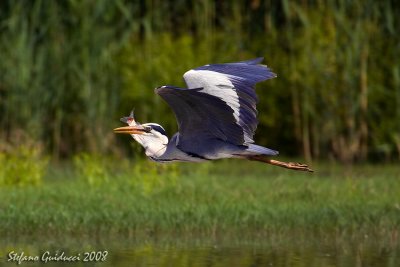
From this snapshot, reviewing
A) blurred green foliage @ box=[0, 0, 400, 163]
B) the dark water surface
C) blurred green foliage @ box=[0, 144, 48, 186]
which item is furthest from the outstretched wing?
blurred green foliage @ box=[0, 0, 400, 163]

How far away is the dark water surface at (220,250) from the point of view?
8.75 m

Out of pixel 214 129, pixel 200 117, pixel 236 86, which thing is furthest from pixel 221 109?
pixel 236 86

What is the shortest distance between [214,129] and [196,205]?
2.49 m

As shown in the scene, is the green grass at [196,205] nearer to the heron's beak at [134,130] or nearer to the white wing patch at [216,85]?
the heron's beak at [134,130]

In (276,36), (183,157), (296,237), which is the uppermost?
(276,36)

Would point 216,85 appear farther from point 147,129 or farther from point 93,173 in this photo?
point 93,173

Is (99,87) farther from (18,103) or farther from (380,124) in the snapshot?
(380,124)

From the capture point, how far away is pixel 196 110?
25.9 feet

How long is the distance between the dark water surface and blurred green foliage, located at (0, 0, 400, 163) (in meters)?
5.01

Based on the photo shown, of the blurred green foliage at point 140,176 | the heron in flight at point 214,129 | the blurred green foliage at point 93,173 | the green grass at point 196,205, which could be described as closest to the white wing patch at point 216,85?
the heron in flight at point 214,129

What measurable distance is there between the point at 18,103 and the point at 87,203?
15.2 feet

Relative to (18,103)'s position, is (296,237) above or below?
below

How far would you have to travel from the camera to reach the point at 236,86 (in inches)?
327

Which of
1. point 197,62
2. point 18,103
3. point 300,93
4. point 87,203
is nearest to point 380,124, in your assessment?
point 300,93
